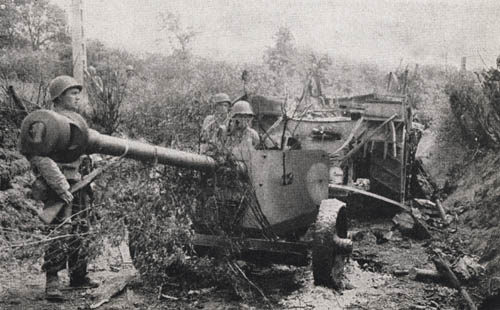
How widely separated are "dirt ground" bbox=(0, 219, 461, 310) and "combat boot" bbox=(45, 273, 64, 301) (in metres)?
0.07

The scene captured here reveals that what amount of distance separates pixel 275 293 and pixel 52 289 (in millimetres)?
2241

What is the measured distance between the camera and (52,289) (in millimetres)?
5211

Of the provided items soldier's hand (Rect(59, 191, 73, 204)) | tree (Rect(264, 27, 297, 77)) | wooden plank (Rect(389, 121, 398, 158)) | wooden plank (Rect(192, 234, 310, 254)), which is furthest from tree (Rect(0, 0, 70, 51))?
wooden plank (Rect(192, 234, 310, 254))

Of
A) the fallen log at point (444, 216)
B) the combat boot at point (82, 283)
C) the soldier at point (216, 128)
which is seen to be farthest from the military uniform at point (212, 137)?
the fallen log at point (444, 216)

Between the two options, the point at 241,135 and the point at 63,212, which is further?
the point at 241,135

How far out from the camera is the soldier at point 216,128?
17.4 ft

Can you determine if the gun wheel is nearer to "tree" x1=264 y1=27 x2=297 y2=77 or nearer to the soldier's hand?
the soldier's hand

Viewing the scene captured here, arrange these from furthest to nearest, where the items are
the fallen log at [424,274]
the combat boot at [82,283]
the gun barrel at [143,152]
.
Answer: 1. the fallen log at [424,274]
2. the combat boot at [82,283]
3. the gun barrel at [143,152]

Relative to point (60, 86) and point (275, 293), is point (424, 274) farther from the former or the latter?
point (60, 86)

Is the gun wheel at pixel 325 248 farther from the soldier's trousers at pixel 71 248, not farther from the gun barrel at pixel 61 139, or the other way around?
the gun barrel at pixel 61 139

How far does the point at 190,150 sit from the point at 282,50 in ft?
64.8

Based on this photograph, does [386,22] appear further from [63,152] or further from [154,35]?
[63,152]

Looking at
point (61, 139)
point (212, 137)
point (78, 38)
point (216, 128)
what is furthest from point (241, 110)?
point (78, 38)

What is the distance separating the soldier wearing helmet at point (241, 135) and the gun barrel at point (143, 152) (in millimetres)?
430
